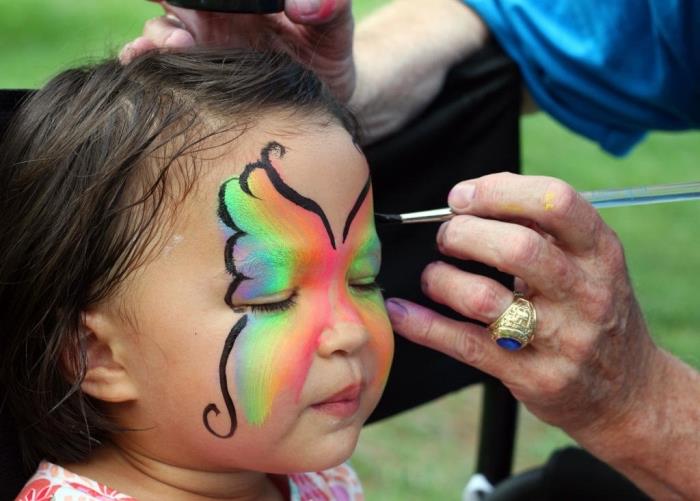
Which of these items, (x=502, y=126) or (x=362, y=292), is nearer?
(x=362, y=292)

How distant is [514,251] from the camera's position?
133cm

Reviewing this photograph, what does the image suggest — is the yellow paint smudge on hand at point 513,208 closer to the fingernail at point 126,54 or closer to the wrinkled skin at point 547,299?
the wrinkled skin at point 547,299

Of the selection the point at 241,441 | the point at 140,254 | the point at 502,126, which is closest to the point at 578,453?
the point at 502,126

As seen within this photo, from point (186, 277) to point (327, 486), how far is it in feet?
1.60

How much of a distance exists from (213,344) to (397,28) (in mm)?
1011

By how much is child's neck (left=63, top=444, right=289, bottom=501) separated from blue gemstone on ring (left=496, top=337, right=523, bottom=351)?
15.0 inches

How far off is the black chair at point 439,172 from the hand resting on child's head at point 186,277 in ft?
1.66

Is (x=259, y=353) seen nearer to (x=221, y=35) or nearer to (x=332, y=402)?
(x=332, y=402)

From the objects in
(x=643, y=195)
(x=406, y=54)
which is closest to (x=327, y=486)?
(x=643, y=195)

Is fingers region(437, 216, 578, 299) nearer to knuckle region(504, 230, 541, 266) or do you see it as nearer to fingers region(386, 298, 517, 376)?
knuckle region(504, 230, 541, 266)

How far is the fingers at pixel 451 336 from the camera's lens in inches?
56.8

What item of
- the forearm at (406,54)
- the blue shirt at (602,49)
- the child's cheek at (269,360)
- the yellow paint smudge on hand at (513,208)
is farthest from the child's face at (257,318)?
the blue shirt at (602,49)

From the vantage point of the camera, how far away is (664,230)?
16.5ft

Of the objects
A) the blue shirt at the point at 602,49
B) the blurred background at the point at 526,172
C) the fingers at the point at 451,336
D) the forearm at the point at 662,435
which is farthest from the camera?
the blurred background at the point at 526,172
